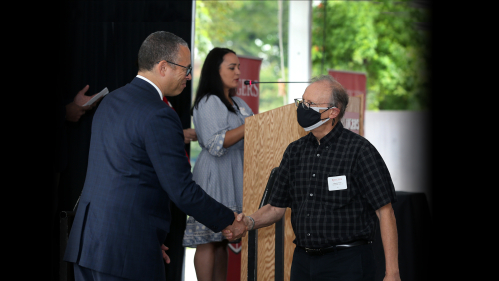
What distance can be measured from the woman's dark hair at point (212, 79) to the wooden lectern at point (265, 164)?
2.05ft

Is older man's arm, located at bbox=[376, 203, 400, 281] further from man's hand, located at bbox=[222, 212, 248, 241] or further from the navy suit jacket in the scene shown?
the navy suit jacket

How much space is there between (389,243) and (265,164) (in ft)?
3.33

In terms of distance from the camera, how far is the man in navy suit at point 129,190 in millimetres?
2154

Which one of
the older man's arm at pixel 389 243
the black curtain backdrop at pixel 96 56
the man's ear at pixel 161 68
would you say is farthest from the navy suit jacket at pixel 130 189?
the black curtain backdrop at pixel 96 56

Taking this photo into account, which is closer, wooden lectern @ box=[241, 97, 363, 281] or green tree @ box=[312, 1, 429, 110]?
wooden lectern @ box=[241, 97, 363, 281]

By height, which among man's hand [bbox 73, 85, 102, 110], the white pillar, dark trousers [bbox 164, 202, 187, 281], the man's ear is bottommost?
dark trousers [bbox 164, 202, 187, 281]

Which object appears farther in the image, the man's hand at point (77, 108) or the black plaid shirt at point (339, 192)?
the man's hand at point (77, 108)

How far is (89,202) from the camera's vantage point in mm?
2207

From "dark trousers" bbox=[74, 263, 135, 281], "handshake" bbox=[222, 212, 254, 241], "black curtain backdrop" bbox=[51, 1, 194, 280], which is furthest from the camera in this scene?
"black curtain backdrop" bbox=[51, 1, 194, 280]

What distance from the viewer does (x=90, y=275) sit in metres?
2.21

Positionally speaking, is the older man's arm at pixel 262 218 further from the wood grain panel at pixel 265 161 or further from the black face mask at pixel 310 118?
the black face mask at pixel 310 118

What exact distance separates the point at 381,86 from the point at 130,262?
15.4 metres

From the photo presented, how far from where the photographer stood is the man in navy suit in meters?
2.15

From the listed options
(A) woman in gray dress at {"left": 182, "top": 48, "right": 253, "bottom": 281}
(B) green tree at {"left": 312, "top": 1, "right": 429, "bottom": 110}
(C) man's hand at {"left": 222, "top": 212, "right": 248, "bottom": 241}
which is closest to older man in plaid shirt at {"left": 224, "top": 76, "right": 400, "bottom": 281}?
(C) man's hand at {"left": 222, "top": 212, "right": 248, "bottom": 241}
